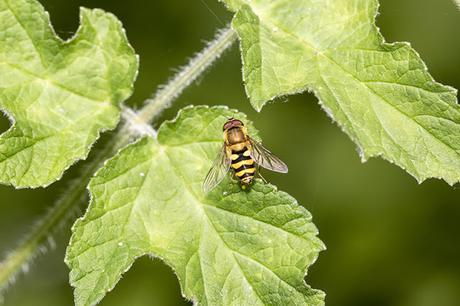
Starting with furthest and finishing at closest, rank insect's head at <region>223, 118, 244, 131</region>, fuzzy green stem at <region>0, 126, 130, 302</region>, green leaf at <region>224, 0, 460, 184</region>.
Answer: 1. fuzzy green stem at <region>0, 126, 130, 302</region>
2. insect's head at <region>223, 118, 244, 131</region>
3. green leaf at <region>224, 0, 460, 184</region>

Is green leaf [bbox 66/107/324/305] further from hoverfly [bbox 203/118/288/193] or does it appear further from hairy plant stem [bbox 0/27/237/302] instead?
hairy plant stem [bbox 0/27/237/302]

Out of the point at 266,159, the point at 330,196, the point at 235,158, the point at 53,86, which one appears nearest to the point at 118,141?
the point at 53,86

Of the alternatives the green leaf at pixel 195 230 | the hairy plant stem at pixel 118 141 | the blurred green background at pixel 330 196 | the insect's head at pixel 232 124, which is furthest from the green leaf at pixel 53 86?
the blurred green background at pixel 330 196

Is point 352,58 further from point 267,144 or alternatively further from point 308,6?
point 267,144

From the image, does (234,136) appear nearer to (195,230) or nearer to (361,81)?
(195,230)

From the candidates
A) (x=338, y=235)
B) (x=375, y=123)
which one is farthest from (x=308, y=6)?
(x=338, y=235)

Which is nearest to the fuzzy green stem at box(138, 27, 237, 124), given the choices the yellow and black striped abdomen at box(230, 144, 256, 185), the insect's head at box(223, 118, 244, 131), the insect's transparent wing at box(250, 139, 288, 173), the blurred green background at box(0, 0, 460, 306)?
the insect's head at box(223, 118, 244, 131)
